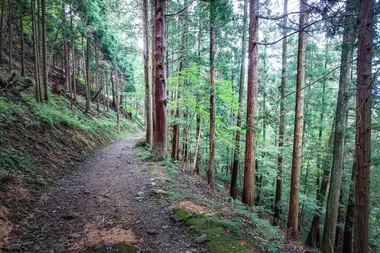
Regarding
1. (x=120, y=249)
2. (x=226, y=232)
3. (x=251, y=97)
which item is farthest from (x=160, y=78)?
(x=120, y=249)

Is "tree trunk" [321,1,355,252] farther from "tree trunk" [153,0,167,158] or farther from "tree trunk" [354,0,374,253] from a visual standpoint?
"tree trunk" [153,0,167,158]

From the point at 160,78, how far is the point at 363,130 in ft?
22.7

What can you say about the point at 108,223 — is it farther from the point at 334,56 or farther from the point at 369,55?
the point at 334,56

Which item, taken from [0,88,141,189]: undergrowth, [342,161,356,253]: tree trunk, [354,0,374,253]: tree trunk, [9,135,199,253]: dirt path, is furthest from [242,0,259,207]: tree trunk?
[342,161,356,253]: tree trunk

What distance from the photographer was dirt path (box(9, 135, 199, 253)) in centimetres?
350

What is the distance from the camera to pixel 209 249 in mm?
3424

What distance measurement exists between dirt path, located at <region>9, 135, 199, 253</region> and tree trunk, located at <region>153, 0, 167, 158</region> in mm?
2703

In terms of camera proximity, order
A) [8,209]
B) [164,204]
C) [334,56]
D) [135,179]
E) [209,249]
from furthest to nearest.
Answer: [334,56] < [135,179] < [164,204] < [8,209] < [209,249]

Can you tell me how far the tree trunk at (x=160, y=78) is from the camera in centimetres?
866

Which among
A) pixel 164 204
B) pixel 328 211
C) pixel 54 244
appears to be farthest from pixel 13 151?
pixel 328 211

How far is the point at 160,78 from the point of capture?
8.87 m

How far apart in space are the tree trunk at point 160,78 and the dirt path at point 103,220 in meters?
2.70

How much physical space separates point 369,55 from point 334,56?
1239 centimetres

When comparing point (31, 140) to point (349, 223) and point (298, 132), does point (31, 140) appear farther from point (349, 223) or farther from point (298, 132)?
point (349, 223)
